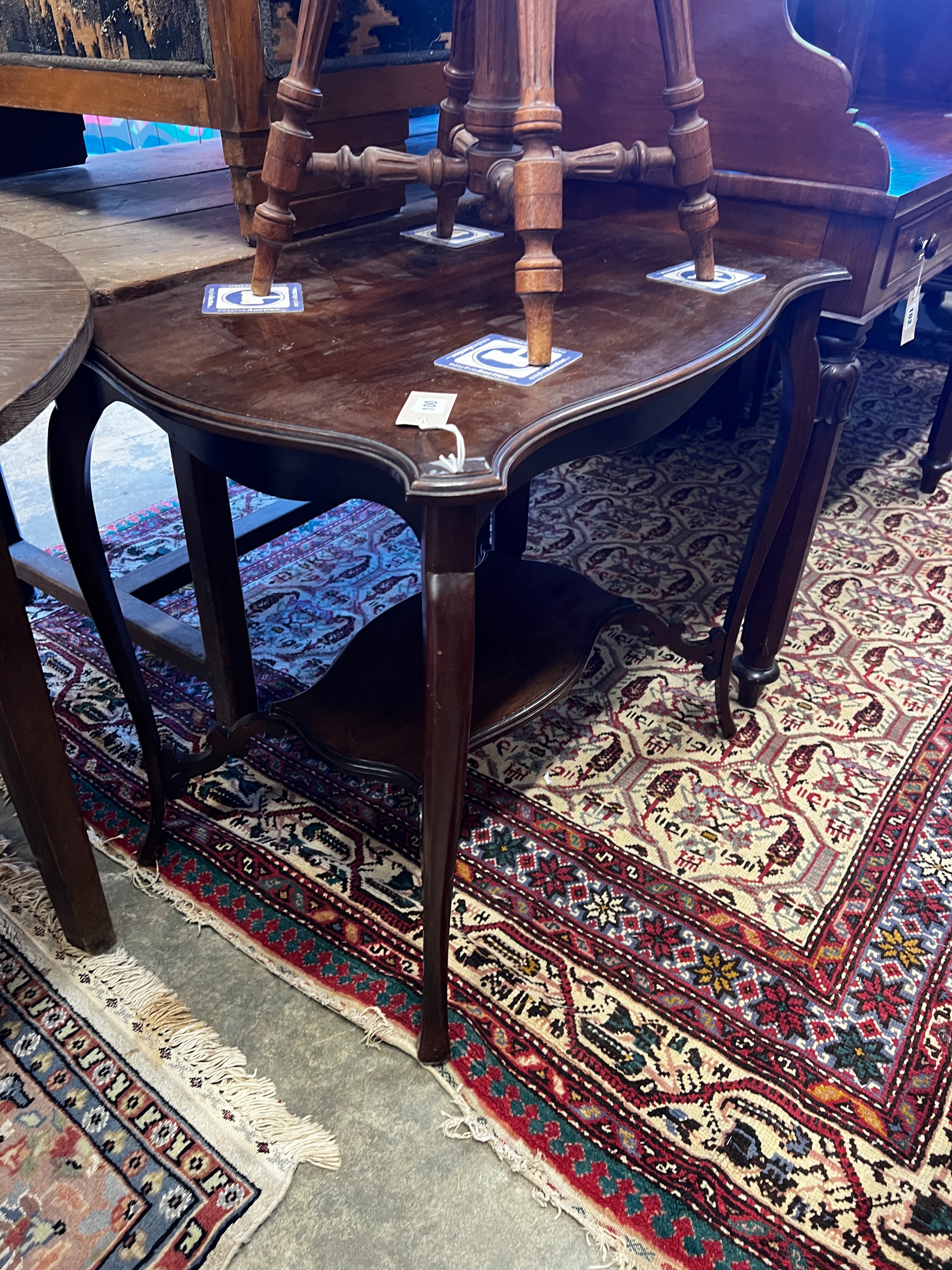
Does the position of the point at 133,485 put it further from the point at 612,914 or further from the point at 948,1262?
the point at 948,1262

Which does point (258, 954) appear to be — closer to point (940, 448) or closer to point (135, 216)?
point (135, 216)

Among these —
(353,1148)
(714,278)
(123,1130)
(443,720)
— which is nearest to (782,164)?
(714,278)

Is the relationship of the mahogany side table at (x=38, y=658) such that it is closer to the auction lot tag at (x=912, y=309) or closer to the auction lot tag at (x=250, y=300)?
the auction lot tag at (x=250, y=300)

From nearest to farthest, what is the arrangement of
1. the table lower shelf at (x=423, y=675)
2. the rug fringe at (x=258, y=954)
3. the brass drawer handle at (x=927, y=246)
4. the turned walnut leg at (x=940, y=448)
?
the rug fringe at (x=258, y=954) < the table lower shelf at (x=423, y=675) < the brass drawer handle at (x=927, y=246) < the turned walnut leg at (x=940, y=448)

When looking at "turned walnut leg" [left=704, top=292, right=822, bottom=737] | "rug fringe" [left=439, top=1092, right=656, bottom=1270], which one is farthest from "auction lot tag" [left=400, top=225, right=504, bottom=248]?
"rug fringe" [left=439, top=1092, right=656, bottom=1270]

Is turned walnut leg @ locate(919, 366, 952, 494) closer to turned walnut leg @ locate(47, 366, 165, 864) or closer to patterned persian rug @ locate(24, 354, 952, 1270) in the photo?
patterned persian rug @ locate(24, 354, 952, 1270)

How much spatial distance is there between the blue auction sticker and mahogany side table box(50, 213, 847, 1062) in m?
0.01

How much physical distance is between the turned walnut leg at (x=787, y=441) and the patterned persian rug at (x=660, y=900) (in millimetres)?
336

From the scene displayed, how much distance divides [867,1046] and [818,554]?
56.4 inches

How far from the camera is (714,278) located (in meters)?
1.29

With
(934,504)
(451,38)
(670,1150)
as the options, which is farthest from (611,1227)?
(934,504)

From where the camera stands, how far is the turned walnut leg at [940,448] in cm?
258

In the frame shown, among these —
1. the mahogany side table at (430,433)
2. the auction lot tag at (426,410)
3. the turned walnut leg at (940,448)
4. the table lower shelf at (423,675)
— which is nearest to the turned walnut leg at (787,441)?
the mahogany side table at (430,433)

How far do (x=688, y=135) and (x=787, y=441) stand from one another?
48 centimetres
